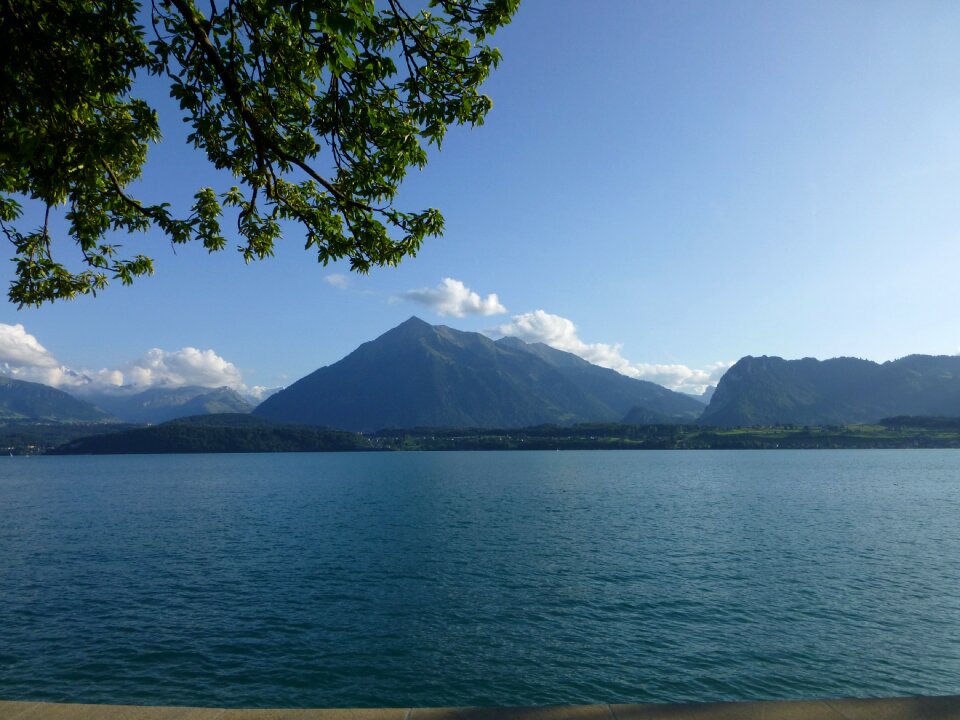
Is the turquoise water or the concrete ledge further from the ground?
the concrete ledge

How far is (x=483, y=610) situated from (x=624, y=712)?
26.3 metres

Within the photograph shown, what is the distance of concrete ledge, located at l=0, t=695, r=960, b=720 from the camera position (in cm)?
853

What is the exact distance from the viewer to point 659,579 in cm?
4022

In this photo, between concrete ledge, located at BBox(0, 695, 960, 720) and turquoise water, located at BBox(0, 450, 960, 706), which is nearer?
concrete ledge, located at BBox(0, 695, 960, 720)

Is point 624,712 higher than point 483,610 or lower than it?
higher

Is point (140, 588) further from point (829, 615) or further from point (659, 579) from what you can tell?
point (829, 615)

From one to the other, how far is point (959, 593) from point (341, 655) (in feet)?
128

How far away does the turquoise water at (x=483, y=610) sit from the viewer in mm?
23875

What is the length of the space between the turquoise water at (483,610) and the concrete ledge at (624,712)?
1488cm

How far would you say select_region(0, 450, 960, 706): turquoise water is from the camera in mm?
23875

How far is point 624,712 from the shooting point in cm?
889

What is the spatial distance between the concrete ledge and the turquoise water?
14878mm

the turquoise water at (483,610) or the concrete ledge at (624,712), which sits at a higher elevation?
the concrete ledge at (624,712)

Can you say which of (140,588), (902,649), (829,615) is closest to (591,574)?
(829,615)
